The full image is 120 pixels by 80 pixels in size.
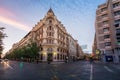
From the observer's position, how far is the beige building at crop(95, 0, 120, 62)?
60.5m

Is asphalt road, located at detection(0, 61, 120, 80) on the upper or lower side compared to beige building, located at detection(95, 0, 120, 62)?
lower

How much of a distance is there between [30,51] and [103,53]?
3101 centimetres

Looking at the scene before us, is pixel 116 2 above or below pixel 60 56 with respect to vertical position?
above

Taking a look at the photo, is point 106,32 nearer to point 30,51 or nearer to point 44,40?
point 44,40

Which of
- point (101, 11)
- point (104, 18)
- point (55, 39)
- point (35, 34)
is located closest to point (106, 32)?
point (104, 18)

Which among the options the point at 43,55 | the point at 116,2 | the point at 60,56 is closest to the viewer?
the point at 116,2

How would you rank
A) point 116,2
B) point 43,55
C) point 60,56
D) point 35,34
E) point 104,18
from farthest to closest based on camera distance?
point 35,34, point 60,56, point 43,55, point 104,18, point 116,2

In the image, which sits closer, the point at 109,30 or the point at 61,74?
the point at 61,74

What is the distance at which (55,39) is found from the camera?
7612 cm

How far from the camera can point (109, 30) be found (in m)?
65.6

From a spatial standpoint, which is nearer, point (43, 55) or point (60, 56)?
point (43, 55)

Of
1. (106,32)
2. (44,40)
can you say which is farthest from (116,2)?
(44,40)

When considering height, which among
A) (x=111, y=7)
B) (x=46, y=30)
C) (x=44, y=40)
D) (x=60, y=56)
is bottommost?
(x=60, y=56)

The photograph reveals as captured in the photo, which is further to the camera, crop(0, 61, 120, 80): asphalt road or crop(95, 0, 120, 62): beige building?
crop(95, 0, 120, 62): beige building
